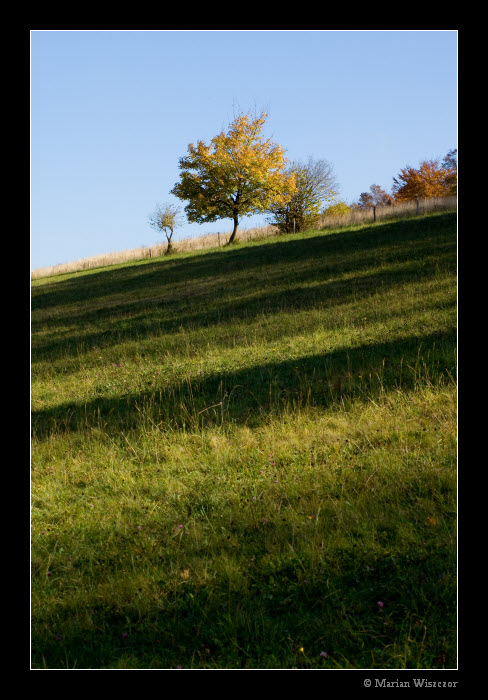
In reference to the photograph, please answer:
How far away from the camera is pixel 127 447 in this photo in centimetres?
728

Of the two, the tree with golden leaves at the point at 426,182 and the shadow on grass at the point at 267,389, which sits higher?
the tree with golden leaves at the point at 426,182

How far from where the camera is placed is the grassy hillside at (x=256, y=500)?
3639mm

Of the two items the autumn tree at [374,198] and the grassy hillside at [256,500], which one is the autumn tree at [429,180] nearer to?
the autumn tree at [374,198]

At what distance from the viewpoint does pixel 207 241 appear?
46.8 meters

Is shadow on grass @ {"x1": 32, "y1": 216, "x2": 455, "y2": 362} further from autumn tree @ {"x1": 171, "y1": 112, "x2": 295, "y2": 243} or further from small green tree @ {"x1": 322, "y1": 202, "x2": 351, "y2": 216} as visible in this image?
small green tree @ {"x1": 322, "y1": 202, "x2": 351, "y2": 216}

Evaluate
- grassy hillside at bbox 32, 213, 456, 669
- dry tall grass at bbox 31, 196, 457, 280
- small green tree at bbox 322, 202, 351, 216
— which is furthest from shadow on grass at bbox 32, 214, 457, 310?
small green tree at bbox 322, 202, 351, 216

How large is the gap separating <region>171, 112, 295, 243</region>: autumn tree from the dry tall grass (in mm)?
2828

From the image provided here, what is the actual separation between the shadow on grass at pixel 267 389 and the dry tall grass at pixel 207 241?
27218 mm

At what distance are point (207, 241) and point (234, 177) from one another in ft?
22.9

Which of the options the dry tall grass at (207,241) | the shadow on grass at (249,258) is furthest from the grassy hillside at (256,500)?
the dry tall grass at (207,241)

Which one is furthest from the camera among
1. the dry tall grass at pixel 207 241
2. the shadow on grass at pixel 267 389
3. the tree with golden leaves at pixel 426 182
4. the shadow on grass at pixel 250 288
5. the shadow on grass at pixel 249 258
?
the tree with golden leaves at pixel 426 182

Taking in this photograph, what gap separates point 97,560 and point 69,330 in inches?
598

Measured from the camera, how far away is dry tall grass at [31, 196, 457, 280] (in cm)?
3579
